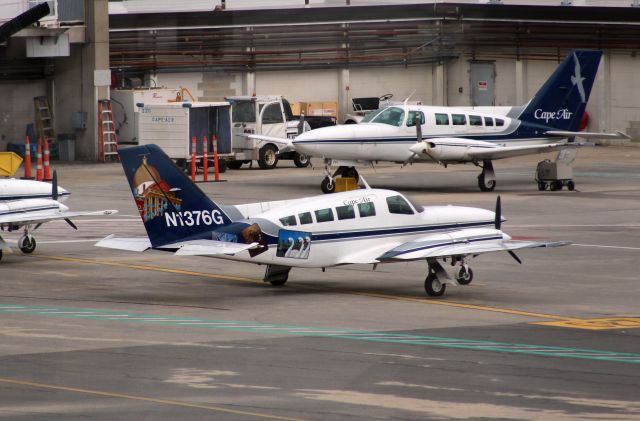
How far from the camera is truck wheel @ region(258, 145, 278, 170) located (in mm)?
52062

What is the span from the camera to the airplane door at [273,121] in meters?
52.9

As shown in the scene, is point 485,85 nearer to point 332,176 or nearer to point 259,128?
point 259,128

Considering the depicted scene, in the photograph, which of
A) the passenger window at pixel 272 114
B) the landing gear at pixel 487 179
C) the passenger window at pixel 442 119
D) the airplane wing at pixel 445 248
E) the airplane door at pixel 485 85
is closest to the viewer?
the airplane wing at pixel 445 248

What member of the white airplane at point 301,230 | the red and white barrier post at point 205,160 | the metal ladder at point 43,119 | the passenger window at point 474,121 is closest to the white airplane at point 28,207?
the white airplane at point 301,230

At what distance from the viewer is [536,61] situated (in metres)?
65.5

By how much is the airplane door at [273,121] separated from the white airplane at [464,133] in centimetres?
875

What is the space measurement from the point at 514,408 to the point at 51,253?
1754cm

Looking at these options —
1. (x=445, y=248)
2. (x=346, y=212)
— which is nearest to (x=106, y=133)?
(x=346, y=212)

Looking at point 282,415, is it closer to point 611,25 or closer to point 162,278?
point 162,278

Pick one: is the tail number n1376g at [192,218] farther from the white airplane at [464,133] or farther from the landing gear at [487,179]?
the landing gear at [487,179]

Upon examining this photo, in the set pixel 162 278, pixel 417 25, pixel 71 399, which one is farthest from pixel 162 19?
pixel 71 399

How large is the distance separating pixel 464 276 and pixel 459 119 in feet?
66.2

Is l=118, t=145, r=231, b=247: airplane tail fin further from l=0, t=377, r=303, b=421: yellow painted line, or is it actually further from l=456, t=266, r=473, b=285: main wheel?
l=0, t=377, r=303, b=421: yellow painted line

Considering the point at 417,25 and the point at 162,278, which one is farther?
the point at 417,25
